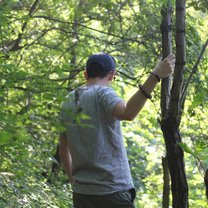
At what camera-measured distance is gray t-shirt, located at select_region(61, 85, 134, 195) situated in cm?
243

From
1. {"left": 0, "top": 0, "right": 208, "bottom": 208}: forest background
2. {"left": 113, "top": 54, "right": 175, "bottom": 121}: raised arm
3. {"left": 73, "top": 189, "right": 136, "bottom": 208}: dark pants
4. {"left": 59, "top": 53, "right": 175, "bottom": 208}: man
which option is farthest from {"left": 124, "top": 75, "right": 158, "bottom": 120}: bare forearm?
{"left": 73, "top": 189, "right": 136, "bottom": 208}: dark pants

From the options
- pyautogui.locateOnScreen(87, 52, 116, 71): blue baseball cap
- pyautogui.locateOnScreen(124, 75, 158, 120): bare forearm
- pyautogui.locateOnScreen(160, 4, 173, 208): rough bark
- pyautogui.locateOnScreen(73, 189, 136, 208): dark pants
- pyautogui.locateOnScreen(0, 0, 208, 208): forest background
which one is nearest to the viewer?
pyautogui.locateOnScreen(124, 75, 158, 120): bare forearm

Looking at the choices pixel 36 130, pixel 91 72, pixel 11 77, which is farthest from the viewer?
pixel 36 130

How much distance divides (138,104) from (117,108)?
0.36 ft

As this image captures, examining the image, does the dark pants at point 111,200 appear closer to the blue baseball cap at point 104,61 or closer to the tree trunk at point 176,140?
the tree trunk at point 176,140

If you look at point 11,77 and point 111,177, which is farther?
point 11,77

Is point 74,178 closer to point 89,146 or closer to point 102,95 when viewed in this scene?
point 89,146

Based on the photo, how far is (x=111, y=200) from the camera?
242 centimetres

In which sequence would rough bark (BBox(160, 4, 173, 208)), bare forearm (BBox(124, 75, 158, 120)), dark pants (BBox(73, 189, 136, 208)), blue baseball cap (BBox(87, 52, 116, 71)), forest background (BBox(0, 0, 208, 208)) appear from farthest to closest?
forest background (BBox(0, 0, 208, 208)), rough bark (BBox(160, 4, 173, 208)), blue baseball cap (BBox(87, 52, 116, 71)), dark pants (BBox(73, 189, 136, 208)), bare forearm (BBox(124, 75, 158, 120))

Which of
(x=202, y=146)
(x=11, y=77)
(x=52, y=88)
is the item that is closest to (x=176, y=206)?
(x=202, y=146)

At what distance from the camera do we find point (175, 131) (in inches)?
106

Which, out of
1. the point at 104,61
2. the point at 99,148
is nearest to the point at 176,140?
the point at 99,148

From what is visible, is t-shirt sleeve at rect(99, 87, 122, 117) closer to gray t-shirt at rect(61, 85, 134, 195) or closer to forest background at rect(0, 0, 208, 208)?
gray t-shirt at rect(61, 85, 134, 195)

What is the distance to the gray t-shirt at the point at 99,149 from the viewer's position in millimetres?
2434
